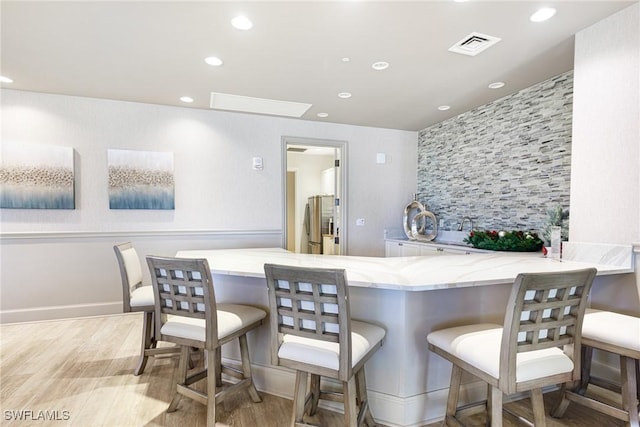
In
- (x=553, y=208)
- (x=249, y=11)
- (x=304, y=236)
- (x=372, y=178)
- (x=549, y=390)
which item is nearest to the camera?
(x=249, y=11)

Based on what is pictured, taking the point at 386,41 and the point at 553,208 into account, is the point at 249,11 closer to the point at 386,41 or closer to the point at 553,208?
the point at 386,41

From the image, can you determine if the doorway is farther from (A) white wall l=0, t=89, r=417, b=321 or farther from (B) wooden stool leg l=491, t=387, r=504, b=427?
(B) wooden stool leg l=491, t=387, r=504, b=427

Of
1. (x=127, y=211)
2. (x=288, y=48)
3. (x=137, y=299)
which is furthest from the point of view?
(x=127, y=211)

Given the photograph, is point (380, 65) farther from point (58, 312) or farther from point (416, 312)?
point (58, 312)

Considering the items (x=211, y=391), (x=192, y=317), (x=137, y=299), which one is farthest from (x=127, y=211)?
(x=211, y=391)

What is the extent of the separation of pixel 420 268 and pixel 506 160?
233cm

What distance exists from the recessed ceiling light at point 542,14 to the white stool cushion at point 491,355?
194 centimetres

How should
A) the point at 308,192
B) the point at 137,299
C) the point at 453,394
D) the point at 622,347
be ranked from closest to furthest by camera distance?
the point at 622,347, the point at 453,394, the point at 137,299, the point at 308,192

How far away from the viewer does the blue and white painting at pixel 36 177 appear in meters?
3.34

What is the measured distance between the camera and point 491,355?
140cm

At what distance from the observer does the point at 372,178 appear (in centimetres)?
480

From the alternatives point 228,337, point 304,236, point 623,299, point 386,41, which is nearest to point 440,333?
point 228,337

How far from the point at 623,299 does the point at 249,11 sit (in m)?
3.01

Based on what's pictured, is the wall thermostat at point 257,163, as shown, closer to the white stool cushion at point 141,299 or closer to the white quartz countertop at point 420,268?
the white quartz countertop at point 420,268
